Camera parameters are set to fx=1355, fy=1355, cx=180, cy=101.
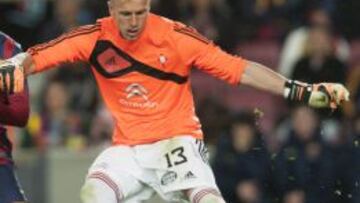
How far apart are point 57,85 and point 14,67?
6.46 metres

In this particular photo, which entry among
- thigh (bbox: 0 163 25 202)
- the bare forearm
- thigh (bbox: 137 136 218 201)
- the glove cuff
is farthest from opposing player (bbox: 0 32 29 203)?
the glove cuff

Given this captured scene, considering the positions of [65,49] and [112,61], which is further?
[112,61]

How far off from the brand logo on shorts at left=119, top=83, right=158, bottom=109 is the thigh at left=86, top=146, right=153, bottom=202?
30 centimetres

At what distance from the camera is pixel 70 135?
14.3m

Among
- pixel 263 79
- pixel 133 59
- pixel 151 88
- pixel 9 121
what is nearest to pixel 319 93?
pixel 263 79

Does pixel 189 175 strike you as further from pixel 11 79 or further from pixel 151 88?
pixel 11 79

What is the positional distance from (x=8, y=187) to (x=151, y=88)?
1143 mm

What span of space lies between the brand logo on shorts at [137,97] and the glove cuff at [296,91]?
2.88 feet

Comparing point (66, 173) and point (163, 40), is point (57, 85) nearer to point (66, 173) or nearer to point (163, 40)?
point (66, 173)

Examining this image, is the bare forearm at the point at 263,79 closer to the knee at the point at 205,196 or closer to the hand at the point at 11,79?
the knee at the point at 205,196

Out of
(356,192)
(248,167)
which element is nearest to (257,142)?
(248,167)

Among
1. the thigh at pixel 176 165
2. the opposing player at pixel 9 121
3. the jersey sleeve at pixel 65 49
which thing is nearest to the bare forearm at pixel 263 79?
the thigh at pixel 176 165

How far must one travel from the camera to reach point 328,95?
8.73 meters

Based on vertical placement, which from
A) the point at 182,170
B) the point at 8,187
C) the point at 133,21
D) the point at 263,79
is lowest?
the point at 8,187
